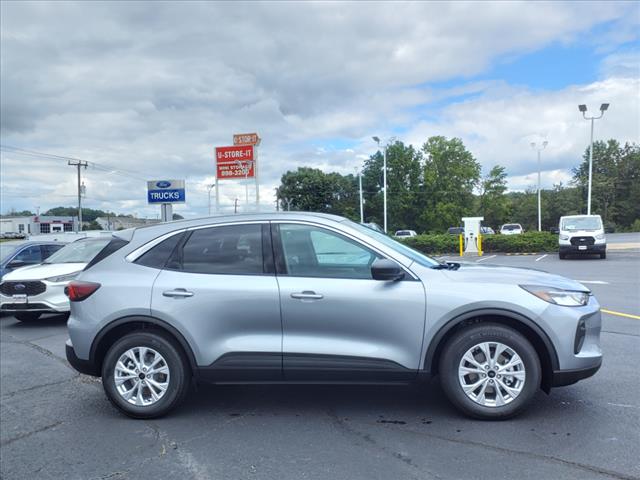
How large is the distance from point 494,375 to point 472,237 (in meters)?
24.7

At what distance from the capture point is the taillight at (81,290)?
451 cm

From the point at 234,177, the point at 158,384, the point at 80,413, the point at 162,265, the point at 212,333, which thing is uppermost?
the point at 234,177

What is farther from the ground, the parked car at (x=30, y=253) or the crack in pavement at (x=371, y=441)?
the parked car at (x=30, y=253)

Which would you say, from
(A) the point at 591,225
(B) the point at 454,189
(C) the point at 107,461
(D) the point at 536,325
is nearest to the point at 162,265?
(C) the point at 107,461

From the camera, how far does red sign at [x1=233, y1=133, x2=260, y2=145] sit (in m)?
28.8

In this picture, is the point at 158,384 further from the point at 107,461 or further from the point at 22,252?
the point at 22,252

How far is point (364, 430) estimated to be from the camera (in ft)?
13.3

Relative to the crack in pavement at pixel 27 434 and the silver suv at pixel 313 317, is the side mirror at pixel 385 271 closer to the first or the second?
the silver suv at pixel 313 317

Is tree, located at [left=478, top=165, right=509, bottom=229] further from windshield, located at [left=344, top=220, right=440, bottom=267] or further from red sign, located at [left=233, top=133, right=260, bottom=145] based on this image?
windshield, located at [left=344, top=220, right=440, bottom=267]

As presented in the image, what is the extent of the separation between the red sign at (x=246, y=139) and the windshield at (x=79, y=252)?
18353mm

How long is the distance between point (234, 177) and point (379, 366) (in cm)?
2588

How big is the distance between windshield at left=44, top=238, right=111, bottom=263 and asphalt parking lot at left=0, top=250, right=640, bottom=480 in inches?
205

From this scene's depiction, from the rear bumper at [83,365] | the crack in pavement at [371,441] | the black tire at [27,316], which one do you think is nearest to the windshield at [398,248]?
the crack in pavement at [371,441]

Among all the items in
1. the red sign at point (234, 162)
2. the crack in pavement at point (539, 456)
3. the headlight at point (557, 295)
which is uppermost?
the red sign at point (234, 162)
